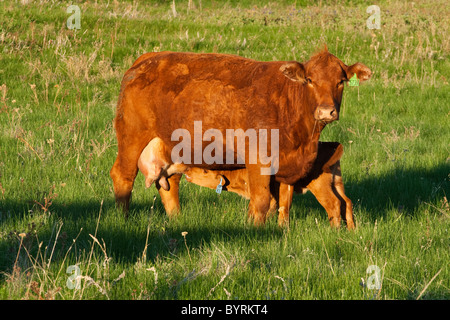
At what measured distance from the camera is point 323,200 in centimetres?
592

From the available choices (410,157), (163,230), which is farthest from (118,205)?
(410,157)

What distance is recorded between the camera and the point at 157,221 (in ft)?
19.1

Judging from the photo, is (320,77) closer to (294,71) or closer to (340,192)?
(294,71)

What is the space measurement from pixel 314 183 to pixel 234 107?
112 cm

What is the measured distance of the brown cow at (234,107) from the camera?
5.39 m

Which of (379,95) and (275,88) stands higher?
(275,88)

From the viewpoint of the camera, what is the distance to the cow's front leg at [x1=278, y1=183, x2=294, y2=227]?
5887 millimetres

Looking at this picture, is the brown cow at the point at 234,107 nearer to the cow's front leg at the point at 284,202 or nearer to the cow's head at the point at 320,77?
the cow's head at the point at 320,77

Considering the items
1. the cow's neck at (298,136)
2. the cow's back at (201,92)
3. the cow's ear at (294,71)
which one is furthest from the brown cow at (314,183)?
the cow's ear at (294,71)

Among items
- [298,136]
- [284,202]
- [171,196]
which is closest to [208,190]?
[171,196]

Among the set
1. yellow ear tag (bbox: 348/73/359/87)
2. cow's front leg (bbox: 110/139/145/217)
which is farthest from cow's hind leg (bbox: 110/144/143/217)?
yellow ear tag (bbox: 348/73/359/87)

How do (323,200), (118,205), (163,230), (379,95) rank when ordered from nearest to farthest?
(163,230)
(323,200)
(118,205)
(379,95)

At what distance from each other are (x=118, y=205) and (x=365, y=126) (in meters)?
4.45

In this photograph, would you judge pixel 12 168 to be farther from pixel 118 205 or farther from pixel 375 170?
pixel 375 170
